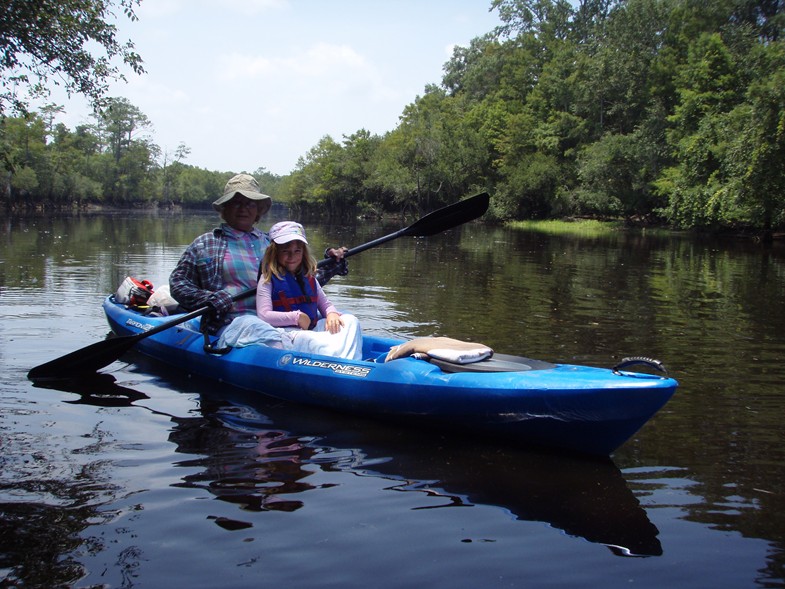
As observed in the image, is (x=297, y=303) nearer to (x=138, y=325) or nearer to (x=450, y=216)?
(x=450, y=216)

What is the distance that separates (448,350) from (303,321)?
1.56 metres

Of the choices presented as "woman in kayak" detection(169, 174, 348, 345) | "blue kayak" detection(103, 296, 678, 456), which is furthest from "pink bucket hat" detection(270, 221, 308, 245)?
"blue kayak" detection(103, 296, 678, 456)

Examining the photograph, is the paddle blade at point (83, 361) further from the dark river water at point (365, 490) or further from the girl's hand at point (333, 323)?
the girl's hand at point (333, 323)

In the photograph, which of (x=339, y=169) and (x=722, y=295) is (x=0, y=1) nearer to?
(x=722, y=295)

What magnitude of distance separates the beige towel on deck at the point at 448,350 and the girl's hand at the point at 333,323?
0.75 meters

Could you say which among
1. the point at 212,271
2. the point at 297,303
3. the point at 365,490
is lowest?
the point at 365,490

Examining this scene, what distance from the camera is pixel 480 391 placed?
4359mm

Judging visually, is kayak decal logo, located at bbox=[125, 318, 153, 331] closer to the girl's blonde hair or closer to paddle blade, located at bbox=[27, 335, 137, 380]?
paddle blade, located at bbox=[27, 335, 137, 380]

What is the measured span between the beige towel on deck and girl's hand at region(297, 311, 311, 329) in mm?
1142

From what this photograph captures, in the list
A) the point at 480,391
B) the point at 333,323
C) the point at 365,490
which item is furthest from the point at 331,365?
the point at 365,490

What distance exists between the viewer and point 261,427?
200 inches

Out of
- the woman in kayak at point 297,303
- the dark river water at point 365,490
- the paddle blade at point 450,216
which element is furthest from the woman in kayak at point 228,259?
the paddle blade at point 450,216

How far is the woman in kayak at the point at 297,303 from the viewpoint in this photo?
217 inches

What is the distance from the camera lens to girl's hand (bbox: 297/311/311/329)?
5.78 m
